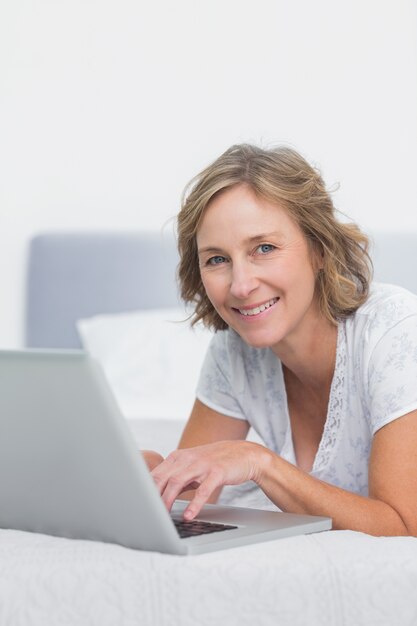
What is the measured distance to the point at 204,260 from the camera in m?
1.60

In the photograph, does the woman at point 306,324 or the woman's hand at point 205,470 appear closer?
the woman's hand at point 205,470

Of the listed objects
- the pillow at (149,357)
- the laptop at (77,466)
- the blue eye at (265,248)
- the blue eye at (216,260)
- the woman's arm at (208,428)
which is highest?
the blue eye at (265,248)

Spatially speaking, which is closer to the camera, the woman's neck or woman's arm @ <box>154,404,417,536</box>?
woman's arm @ <box>154,404,417,536</box>

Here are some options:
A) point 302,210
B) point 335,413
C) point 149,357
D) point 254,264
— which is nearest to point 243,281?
point 254,264

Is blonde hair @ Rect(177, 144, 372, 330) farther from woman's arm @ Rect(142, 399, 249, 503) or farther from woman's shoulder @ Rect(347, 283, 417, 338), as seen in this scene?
woman's arm @ Rect(142, 399, 249, 503)

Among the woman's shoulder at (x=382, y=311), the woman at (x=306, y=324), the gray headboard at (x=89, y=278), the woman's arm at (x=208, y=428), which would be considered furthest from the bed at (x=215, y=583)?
the gray headboard at (x=89, y=278)

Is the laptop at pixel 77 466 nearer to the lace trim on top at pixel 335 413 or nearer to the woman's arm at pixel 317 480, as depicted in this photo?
the woman's arm at pixel 317 480

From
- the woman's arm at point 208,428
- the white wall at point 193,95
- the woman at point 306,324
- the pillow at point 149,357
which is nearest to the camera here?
the woman at point 306,324

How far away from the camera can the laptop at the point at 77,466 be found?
0.96 meters

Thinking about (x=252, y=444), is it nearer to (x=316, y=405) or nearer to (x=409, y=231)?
(x=316, y=405)

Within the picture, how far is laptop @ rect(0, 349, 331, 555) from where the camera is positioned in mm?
962

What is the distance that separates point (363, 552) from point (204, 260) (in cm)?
66

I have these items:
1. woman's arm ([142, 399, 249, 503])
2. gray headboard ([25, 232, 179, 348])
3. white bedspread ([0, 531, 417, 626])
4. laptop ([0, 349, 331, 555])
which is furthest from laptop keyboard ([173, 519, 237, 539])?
gray headboard ([25, 232, 179, 348])

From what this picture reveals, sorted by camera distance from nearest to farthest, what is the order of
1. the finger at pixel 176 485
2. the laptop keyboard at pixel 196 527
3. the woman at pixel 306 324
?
the laptop keyboard at pixel 196 527 < the finger at pixel 176 485 < the woman at pixel 306 324
